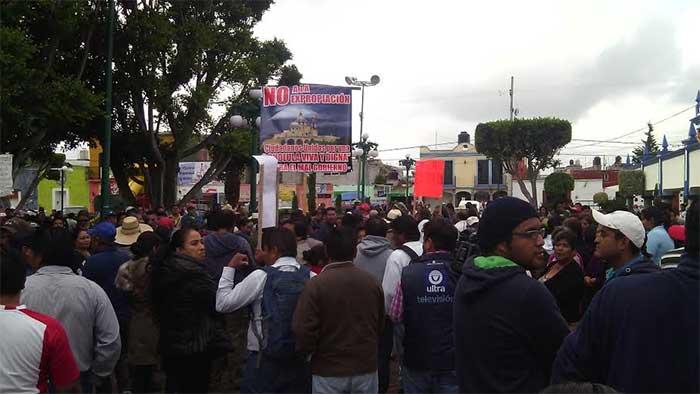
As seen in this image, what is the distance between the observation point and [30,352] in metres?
3.22

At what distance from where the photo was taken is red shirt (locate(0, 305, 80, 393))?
10.5 feet

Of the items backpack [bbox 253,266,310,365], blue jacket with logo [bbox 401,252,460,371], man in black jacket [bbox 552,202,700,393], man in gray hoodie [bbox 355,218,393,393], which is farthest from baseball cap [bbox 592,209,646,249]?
man in gray hoodie [bbox 355,218,393,393]

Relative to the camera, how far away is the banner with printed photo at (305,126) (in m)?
12.3

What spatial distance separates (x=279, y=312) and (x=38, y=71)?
536 inches

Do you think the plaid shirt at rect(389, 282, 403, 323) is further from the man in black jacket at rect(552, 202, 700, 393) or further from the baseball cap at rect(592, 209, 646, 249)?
the man in black jacket at rect(552, 202, 700, 393)

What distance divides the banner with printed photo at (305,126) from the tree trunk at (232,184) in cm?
1589

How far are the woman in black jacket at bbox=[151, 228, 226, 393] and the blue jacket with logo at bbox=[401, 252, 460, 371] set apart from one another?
4.55ft

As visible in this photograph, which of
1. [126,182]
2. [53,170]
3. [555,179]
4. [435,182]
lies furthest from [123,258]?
[555,179]

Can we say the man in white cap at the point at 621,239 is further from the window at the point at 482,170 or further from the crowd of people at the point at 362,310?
the window at the point at 482,170

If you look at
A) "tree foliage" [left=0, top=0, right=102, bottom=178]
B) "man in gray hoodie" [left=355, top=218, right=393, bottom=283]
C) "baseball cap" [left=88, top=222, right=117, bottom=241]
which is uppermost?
"tree foliage" [left=0, top=0, right=102, bottom=178]

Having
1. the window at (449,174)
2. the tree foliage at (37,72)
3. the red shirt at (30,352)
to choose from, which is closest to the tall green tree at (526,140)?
the window at (449,174)

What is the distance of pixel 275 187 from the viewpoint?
27.9 ft

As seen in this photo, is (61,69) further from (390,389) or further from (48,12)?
(390,389)

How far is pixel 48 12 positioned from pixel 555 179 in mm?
30021
